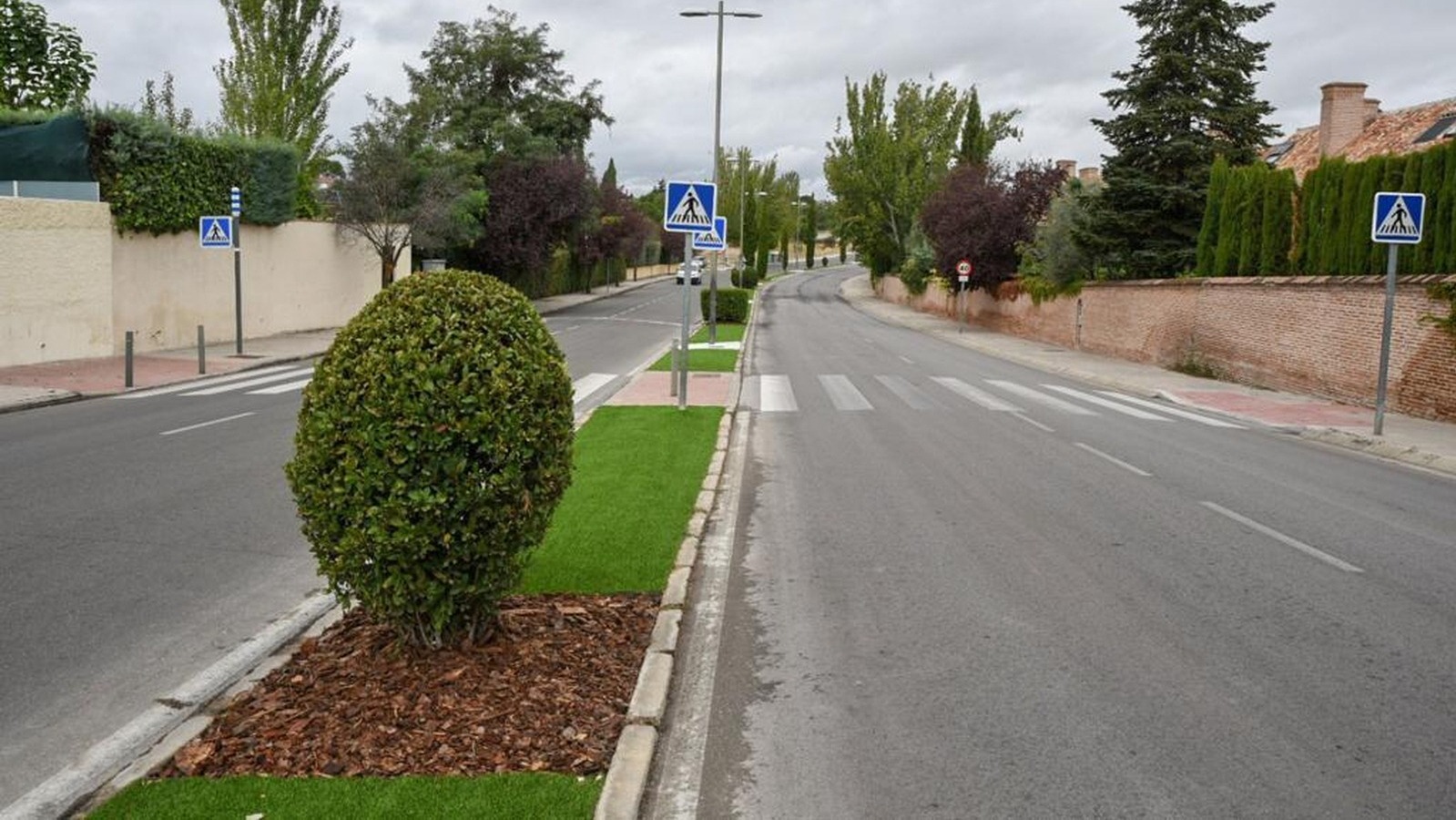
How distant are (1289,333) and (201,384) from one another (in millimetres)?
20290

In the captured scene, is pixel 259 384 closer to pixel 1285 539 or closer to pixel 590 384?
pixel 590 384

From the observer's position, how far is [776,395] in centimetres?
1975

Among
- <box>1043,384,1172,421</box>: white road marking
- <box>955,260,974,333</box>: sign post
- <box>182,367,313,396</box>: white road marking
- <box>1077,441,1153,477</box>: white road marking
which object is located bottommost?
<box>182,367,313,396</box>: white road marking

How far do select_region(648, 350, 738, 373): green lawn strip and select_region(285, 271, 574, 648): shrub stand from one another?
16731 mm

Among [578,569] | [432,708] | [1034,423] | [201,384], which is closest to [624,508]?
[578,569]

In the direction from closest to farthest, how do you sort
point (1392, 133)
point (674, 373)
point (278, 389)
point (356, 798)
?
point (356, 798) → point (674, 373) → point (278, 389) → point (1392, 133)

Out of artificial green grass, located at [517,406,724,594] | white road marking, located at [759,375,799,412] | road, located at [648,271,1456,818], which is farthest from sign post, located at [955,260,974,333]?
road, located at [648,271,1456,818]

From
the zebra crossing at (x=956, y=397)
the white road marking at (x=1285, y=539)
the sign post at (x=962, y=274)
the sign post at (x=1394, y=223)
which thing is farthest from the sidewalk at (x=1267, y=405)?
the sign post at (x=962, y=274)

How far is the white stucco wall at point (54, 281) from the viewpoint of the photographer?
2098 centimetres

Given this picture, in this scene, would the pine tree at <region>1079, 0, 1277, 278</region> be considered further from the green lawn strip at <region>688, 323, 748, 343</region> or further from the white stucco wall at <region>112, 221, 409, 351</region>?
the white stucco wall at <region>112, 221, 409, 351</region>

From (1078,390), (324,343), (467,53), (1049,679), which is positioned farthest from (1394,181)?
(467,53)

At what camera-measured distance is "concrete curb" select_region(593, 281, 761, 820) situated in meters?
4.19

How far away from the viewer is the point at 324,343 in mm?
29391

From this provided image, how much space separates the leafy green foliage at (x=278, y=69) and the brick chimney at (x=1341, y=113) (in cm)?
3148
